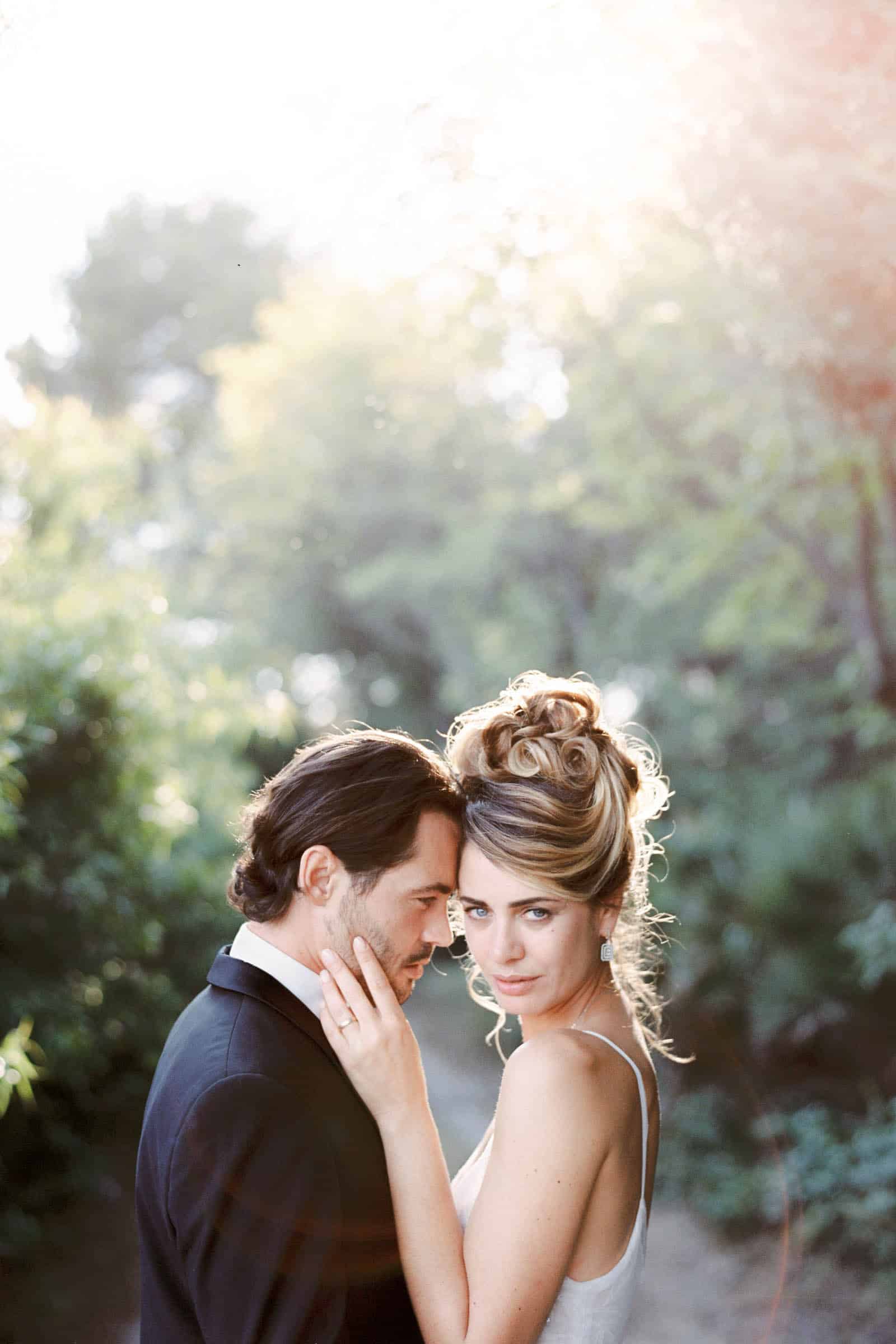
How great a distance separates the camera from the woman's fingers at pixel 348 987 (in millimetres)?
2180

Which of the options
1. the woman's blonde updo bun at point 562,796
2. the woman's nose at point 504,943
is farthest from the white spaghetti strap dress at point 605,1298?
the woman's blonde updo bun at point 562,796

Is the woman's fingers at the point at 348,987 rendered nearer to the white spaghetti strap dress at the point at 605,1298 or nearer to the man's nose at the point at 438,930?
the man's nose at the point at 438,930

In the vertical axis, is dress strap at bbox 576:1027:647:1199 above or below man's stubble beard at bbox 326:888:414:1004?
below

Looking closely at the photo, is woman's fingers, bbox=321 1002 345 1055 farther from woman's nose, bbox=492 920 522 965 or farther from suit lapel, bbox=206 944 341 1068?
woman's nose, bbox=492 920 522 965

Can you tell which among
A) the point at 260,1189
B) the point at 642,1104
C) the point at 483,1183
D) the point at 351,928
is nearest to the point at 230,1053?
the point at 260,1189

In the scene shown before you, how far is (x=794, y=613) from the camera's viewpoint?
1095 cm

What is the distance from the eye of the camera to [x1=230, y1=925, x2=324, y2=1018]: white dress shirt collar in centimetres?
222

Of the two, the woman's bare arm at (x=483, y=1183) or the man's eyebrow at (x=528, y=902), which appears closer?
the woman's bare arm at (x=483, y=1183)

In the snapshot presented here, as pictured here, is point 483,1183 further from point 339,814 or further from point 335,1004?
point 339,814

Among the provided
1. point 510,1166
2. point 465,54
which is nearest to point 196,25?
point 465,54

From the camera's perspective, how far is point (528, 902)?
2.49 meters

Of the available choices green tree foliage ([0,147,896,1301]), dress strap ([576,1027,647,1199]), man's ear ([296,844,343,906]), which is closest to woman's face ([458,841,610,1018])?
dress strap ([576,1027,647,1199])

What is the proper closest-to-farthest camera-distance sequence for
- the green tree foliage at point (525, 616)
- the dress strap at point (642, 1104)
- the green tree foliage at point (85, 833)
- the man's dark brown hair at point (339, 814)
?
the man's dark brown hair at point (339, 814) < the dress strap at point (642, 1104) < the green tree foliage at point (85, 833) < the green tree foliage at point (525, 616)

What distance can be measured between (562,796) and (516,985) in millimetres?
428
